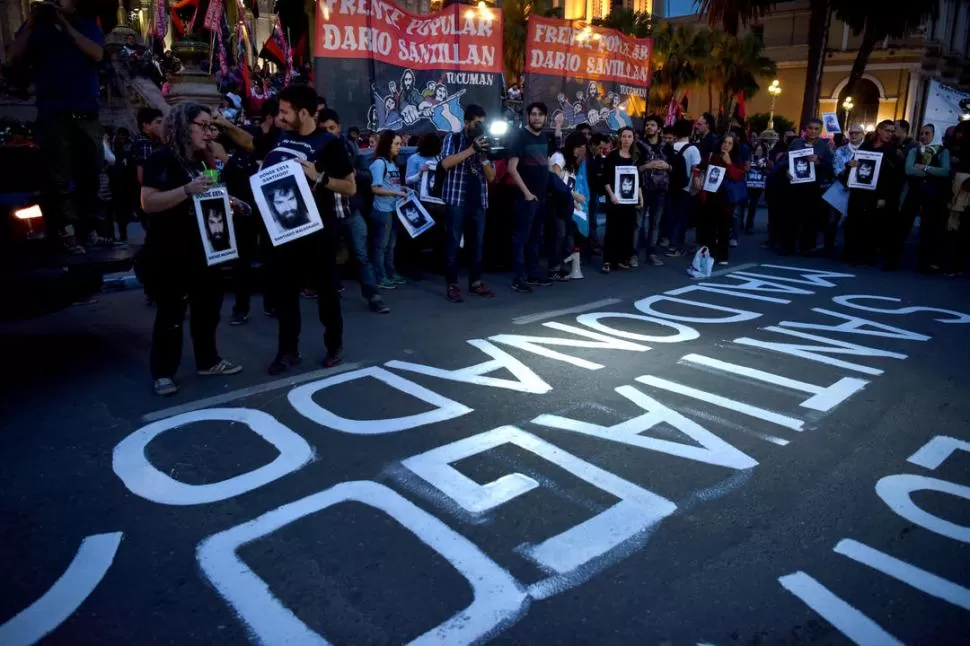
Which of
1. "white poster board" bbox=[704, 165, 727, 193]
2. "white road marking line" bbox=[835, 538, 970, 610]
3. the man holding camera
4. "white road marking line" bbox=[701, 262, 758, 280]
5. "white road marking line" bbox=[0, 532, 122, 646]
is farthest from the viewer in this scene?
"white road marking line" bbox=[701, 262, 758, 280]

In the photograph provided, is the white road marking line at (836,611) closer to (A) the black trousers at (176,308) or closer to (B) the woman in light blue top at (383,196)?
(A) the black trousers at (176,308)

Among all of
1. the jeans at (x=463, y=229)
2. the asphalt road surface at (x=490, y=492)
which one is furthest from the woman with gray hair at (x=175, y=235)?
the jeans at (x=463, y=229)

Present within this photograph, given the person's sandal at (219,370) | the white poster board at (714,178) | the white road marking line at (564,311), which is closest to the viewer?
the person's sandal at (219,370)

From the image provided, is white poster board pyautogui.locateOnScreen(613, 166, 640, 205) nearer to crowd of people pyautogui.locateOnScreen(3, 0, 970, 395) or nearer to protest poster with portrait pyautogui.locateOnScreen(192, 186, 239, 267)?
crowd of people pyautogui.locateOnScreen(3, 0, 970, 395)

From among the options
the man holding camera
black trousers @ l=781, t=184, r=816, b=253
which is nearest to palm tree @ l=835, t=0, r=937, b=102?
black trousers @ l=781, t=184, r=816, b=253

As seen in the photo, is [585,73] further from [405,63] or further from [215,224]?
[215,224]

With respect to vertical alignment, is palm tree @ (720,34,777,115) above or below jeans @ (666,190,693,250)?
above

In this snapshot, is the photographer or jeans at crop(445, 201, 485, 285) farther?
jeans at crop(445, 201, 485, 285)

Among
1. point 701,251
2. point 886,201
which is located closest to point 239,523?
point 701,251

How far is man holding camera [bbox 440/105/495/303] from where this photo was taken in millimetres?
7016

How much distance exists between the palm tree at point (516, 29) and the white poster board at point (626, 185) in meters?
23.5

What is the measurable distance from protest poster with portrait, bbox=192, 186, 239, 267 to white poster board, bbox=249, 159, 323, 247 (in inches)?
9.0

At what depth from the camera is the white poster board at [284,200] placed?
4.61 m

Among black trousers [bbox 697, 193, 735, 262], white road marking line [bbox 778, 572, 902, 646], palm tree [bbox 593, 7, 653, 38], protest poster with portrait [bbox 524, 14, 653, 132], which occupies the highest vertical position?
palm tree [bbox 593, 7, 653, 38]
